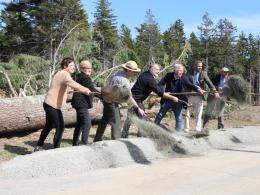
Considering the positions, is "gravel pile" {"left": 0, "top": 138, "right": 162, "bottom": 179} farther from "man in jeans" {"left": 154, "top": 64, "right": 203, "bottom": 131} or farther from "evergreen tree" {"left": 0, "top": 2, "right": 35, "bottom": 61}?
"evergreen tree" {"left": 0, "top": 2, "right": 35, "bottom": 61}

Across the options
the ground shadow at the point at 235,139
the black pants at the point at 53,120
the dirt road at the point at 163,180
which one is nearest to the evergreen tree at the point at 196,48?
the ground shadow at the point at 235,139

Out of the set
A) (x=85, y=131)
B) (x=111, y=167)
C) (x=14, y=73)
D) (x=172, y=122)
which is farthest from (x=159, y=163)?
(x=14, y=73)

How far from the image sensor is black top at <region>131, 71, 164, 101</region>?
34.8 ft

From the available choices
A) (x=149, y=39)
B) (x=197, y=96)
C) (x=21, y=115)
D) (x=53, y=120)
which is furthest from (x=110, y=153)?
(x=149, y=39)

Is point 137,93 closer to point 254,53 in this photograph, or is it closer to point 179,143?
point 179,143

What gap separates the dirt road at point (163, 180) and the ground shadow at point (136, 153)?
0.83 feet

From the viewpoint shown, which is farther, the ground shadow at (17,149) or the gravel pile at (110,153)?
the ground shadow at (17,149)

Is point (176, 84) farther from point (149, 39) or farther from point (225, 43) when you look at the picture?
point (225, 43)

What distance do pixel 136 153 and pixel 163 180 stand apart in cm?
198

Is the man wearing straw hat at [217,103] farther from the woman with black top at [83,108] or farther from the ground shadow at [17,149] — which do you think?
the ground shadow at [17,149]

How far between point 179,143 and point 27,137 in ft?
11.0

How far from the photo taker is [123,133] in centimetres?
1101

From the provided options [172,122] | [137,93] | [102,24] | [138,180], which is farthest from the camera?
[102,24]

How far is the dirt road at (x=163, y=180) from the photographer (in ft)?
23.1
